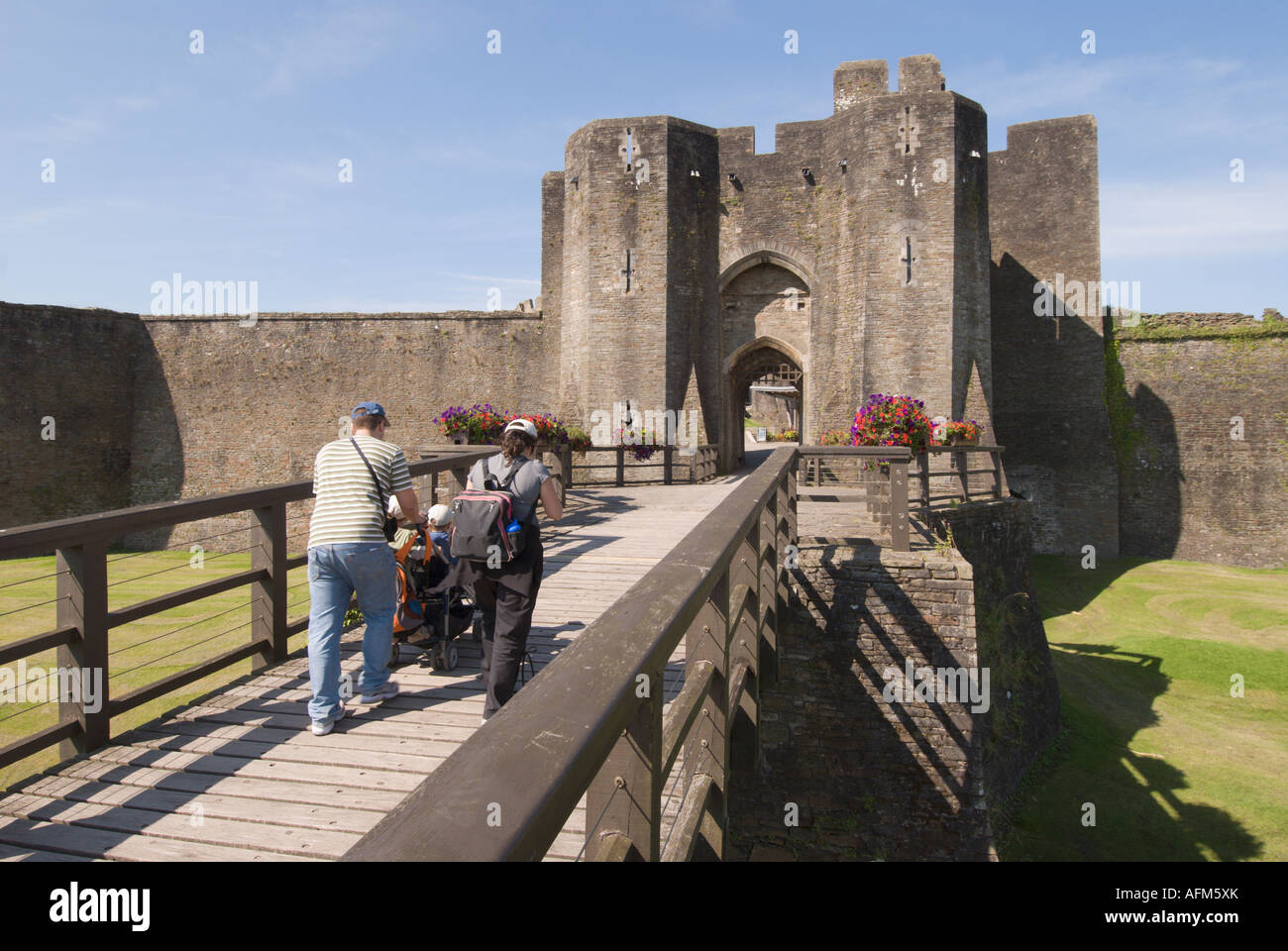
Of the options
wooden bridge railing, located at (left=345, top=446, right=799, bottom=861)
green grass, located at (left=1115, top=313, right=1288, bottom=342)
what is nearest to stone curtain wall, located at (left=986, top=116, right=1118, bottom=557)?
green grass, located at (left=1115, top=313, right=1288, bottom=342)

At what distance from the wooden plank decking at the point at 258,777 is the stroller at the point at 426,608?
0.17 metres

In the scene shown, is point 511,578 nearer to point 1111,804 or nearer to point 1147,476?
point 1111,804

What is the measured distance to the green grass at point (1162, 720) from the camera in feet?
32.9

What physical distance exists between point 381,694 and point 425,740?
0.79 m

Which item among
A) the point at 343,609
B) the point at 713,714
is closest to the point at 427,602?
the point at 343,609

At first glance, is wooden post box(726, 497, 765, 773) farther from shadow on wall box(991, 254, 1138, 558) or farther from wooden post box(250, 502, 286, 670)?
shadow on wall box(991, 254, 1138, 558)

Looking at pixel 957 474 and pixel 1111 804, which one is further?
pixel 957 474

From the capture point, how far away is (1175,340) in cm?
2234

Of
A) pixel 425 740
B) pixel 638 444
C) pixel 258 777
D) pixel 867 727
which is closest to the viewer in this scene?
pixel 258 777

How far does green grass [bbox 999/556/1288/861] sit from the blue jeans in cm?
827

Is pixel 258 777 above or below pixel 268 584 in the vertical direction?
below

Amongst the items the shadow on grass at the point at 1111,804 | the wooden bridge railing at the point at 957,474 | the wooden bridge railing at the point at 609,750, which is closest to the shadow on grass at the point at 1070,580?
the shadow on grass at the point at 1111,804

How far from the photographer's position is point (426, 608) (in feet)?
16.9
